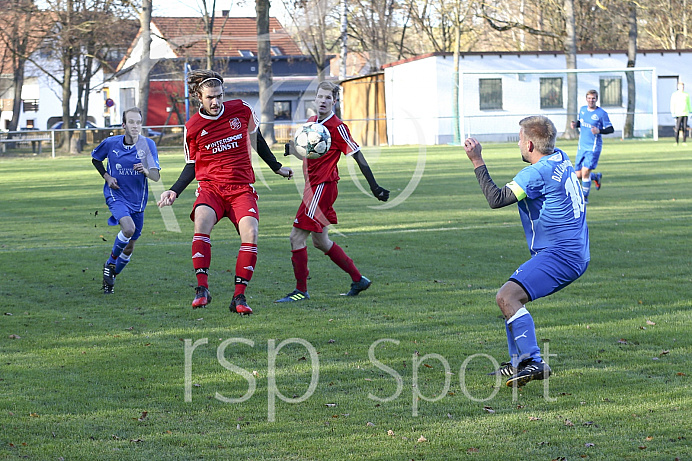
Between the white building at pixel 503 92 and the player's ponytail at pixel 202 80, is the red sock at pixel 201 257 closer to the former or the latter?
the player's ponytail at pixel 202 80

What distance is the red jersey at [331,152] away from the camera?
792cm

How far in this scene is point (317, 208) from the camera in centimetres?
795

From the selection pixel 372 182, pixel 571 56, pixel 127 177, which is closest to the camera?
pixel 372 182

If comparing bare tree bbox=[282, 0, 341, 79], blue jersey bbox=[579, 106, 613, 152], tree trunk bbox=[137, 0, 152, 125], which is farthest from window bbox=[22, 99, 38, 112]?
blue jersey bbox=[579, 106, 613, 152]

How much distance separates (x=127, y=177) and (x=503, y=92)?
34.7 meters

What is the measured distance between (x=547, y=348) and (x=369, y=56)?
52143 millimetres

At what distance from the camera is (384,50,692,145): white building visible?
4072 centimetres

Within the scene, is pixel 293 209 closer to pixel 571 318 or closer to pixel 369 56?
pixel 571 318

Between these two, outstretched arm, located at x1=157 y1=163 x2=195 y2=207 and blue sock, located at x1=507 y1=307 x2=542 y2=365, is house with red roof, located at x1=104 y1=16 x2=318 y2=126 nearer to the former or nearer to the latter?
outstretched arm, located at x1=157 y1=163 x2=195 y2=207

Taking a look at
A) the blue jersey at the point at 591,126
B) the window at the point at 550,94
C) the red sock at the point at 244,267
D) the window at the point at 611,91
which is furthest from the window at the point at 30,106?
the red sock at the point at 244,267

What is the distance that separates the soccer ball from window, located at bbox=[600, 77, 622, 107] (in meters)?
37.6

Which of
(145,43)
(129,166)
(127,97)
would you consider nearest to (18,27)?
(145,43)

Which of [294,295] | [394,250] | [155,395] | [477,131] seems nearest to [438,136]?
[477,131]

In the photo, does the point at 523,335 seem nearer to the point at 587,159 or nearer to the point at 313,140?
the point at 313,140
